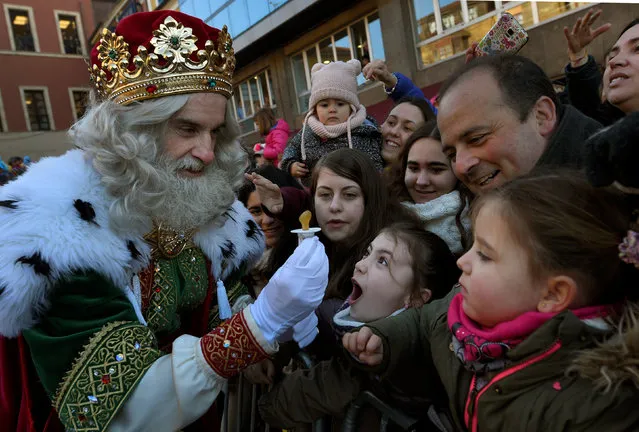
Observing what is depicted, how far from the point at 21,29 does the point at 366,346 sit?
3080 centimetres

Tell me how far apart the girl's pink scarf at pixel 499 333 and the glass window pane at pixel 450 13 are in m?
9.52

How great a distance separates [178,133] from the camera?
1924 millimetres

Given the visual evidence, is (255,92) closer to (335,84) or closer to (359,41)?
(359,41)

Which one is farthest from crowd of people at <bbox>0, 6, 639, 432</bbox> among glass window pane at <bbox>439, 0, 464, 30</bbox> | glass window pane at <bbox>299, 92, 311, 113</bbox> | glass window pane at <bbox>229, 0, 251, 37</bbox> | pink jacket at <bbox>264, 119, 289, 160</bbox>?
glass window pane at <bbox>229, 0, 251, 37</bbox>

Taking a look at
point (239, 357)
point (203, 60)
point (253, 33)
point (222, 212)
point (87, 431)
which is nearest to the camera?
point (87, 431)

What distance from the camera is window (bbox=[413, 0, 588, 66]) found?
323 inches

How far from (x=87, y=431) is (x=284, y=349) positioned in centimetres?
82

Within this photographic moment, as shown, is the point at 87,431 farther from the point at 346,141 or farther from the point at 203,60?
the point at 346,141

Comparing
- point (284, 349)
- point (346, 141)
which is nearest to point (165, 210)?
point (284, 349)

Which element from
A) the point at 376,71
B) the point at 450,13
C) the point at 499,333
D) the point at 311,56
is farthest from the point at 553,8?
the point at 499,333

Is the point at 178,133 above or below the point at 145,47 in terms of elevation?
below

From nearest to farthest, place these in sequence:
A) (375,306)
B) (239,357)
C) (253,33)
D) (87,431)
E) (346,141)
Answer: (87,431)
(239,357)
(375,306)
(346,141)
(253,33)

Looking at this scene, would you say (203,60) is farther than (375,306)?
Yes

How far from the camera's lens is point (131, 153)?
1.79 metres
